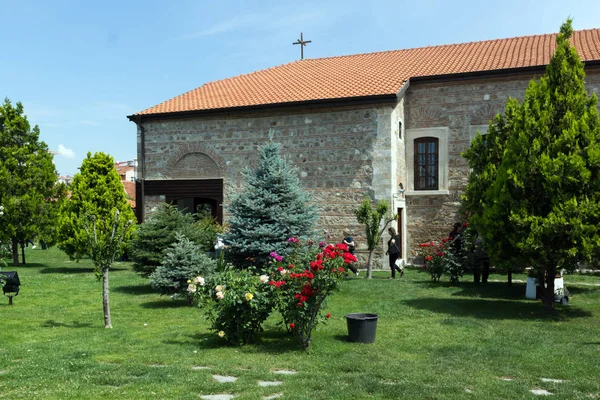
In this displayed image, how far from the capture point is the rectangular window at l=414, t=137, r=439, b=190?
18.8 meters

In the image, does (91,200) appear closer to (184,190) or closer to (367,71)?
(184,190)

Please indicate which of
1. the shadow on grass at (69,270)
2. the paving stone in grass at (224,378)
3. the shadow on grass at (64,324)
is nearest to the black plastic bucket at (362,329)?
the paving stone in grass at (224,378)

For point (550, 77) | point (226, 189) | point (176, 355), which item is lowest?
point (176, 355)

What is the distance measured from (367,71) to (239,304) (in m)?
14.6

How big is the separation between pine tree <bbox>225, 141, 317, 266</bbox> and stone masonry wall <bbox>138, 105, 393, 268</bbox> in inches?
145

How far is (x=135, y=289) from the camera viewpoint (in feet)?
45.1

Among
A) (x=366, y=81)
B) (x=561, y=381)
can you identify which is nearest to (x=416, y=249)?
(x=366, y=81)

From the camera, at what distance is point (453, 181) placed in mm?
18344

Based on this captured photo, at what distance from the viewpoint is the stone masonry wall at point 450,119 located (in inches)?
705

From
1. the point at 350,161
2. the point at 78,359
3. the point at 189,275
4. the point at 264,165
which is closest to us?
the point at 78,359

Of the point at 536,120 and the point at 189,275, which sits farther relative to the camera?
the point at 189,275

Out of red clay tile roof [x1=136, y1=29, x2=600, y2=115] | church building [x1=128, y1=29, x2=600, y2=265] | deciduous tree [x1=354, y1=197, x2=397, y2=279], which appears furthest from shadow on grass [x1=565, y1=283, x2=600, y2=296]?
red clay tile roof [x1=136, y1=29, x2=600, y2=115]

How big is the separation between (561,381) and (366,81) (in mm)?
14447

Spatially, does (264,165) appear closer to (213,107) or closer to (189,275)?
(189,275)
